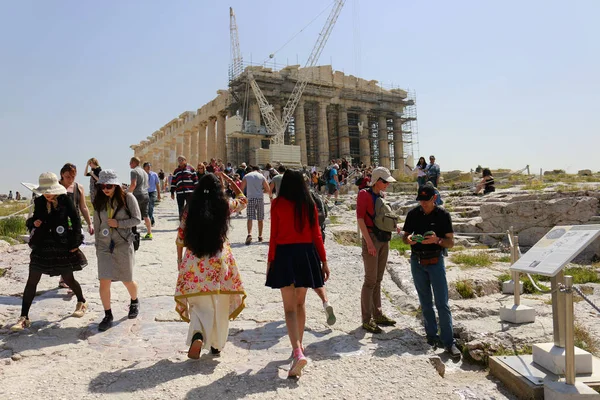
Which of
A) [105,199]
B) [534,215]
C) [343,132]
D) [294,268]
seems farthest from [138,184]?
[343,132]

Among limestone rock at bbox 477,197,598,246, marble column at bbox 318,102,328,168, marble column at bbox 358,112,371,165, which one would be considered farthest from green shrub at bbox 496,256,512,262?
marble column at bbox 358,112,371,165

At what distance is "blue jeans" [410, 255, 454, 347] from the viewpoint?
448 cm

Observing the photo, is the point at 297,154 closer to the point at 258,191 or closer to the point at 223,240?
the point at 258,191

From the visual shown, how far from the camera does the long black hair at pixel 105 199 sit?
484 cm

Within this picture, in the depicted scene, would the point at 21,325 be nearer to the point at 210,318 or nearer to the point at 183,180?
the point at 210,318

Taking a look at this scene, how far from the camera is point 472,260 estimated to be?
812 cm

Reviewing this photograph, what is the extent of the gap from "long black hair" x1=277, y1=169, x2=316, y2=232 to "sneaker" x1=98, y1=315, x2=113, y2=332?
8.22ft

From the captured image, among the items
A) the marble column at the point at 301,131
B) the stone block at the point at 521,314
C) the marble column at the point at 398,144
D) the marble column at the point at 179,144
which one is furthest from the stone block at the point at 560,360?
the marble column at the point at 179,144

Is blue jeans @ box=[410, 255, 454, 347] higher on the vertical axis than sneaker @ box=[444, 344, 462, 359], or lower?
higher

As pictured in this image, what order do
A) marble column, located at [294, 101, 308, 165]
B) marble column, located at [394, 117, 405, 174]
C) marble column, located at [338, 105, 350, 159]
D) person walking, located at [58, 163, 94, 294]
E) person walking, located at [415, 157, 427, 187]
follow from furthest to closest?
marble column, located at [394, 117, 405, 174] → marble column, located at [338, 105, 350, 159] → marble column, located at [294, 101, 308, 165] → person walking, located at [415, 157, 427, 187] → person walking, located at [58, 163, 94, 294]

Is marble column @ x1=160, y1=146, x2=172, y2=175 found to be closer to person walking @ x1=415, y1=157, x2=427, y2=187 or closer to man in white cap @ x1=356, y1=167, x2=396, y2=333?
person walking @ x1=415, y1=157, x2=427, y2=187

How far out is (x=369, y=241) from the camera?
4.82m

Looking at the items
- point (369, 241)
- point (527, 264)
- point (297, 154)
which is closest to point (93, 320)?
point (369, 241)

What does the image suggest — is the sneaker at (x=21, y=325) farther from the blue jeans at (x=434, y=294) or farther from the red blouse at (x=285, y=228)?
the blue jeans at (x=434, y=294)
